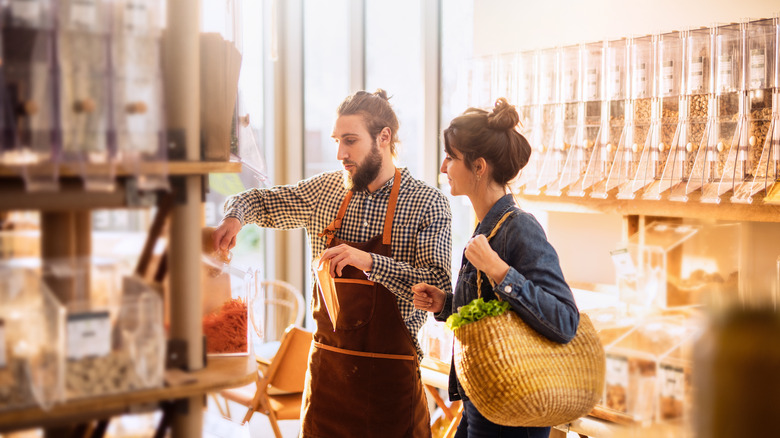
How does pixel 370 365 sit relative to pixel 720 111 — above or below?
below

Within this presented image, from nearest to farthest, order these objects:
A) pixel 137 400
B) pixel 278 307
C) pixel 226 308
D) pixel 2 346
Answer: pixel 2 346 < pixel 137 400 < pixel 226 308 < pixel 278 307

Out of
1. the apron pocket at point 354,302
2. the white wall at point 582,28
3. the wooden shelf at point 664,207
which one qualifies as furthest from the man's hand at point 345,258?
the white wall at point 582,28

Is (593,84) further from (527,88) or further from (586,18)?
(586,18)

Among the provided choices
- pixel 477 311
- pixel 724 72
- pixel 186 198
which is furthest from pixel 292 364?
pixel 724 72

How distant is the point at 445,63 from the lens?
4133 millimetres

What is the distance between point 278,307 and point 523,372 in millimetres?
3229

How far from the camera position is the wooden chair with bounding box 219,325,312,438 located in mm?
3232

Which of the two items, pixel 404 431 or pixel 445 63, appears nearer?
pixel 404 431

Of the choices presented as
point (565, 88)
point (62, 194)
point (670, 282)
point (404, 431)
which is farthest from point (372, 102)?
point (670, 282)

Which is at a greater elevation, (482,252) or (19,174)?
(19,174)

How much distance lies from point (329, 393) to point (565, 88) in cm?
148

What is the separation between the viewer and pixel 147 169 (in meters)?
1.20

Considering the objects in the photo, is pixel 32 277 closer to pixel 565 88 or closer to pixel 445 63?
pixel 565 88

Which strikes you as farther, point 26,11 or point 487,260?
point 487,260
